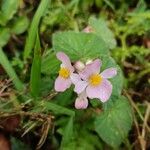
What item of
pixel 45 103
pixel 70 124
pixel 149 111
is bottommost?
pixel 149 111

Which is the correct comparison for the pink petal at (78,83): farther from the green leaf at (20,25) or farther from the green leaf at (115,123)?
the green leaf at (20,25)

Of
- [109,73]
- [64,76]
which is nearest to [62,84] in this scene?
[64,76]

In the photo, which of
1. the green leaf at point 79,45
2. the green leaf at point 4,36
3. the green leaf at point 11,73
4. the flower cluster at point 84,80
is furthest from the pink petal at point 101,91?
the green leaf at point 4,36

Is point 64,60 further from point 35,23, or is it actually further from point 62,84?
point 35,23

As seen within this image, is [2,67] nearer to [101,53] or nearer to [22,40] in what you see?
[22,40]

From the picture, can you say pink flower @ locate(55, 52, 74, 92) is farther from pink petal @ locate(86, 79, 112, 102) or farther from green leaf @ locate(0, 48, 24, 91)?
green leaf @ locate(0, 48, 24, 91)

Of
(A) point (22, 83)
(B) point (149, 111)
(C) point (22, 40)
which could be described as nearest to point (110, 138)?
(B) point (149, 111)

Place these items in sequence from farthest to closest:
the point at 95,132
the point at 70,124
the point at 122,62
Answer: the point at 122,62 → the point at 95,132 → the point at 70,124
